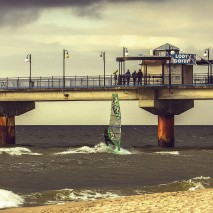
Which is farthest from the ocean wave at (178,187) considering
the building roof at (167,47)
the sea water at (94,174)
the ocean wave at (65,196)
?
the building roof at (167,47)

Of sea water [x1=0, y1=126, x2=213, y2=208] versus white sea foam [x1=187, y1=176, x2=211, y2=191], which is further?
white sea foam [x1=187, y1=176, x2=211, y2=191]

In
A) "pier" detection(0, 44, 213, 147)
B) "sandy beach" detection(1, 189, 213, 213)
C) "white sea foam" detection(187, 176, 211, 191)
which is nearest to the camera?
"sandy beach" detection(1, 189, 213, 213)

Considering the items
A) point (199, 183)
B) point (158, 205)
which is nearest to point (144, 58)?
point (199, 183)

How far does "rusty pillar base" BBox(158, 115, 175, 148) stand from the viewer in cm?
9694

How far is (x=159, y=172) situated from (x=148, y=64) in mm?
32108

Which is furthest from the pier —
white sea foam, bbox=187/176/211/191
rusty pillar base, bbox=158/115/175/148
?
white sea foam, bbox=187/176/211/191

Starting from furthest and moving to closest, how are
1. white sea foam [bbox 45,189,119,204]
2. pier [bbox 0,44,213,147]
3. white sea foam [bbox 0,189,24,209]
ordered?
pier [bbox 0,44,213,147] < white sea foam [bbox 45,189,119,204] < white sea foam [bbox 0,189,24,209]

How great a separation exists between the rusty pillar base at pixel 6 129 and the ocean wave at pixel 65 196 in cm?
5726

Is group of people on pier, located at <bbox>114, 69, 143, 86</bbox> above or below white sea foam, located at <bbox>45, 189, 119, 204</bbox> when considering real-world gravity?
above

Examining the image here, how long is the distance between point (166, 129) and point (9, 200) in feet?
190

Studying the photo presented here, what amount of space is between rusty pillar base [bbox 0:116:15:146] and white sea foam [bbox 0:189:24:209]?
198 feet

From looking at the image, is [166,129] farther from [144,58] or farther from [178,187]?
[178,187]

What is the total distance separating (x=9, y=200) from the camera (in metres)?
41.4

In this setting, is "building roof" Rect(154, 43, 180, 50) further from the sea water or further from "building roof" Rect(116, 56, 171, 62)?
the sea water
